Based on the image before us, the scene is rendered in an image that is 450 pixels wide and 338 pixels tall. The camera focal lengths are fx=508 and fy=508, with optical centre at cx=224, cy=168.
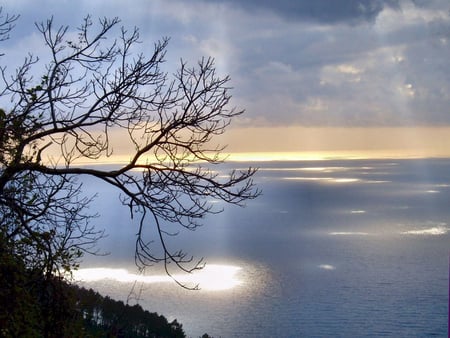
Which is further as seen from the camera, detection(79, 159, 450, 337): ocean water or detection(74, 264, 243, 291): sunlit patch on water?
detection(74, 264, 243, 291): sunlit patch on water

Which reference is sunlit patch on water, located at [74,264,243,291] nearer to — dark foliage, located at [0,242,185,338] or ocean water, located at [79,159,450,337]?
ocean water, located at [79,159,450,337]

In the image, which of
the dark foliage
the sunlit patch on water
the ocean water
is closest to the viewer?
the dark foliage

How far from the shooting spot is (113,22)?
22.6 ft

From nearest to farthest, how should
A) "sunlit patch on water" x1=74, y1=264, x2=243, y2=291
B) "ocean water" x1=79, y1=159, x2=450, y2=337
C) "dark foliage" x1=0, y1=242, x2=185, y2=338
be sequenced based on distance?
"dark foliage" x1=0, y1=242, x2=185, y2=338, "ocean water" x1=79, y1=159, x2=450, y2=337, "sunlit patch on water" x1=74, y1=264, x2=243, y2=291

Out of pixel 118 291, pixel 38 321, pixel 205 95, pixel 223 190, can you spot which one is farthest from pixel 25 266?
pixel 118 291

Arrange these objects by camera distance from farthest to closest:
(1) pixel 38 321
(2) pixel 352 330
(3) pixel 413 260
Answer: (3) pixel 413 260 < (2) pixel 352 330 < (1) pixel 38 321

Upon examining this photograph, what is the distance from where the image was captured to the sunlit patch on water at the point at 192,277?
2404 inches

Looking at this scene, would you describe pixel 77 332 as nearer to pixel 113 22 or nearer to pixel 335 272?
pixel 113 22

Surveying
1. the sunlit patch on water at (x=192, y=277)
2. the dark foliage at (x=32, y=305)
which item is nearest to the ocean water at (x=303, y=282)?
the sunlit patch on water at (x=192, y=277)

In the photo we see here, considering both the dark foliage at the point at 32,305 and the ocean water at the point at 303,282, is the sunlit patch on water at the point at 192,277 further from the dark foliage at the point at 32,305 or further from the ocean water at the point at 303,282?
the dark foliage at the point at 32,305

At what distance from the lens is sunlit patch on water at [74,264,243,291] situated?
6106 cm

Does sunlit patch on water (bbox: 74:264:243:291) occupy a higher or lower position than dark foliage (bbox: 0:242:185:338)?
higher

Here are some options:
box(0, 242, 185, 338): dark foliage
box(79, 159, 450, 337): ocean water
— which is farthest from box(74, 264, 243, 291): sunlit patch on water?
box(0, 242, 185, 338): dark foliage

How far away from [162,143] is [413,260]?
7054cm
